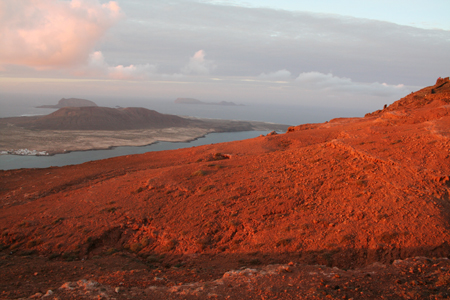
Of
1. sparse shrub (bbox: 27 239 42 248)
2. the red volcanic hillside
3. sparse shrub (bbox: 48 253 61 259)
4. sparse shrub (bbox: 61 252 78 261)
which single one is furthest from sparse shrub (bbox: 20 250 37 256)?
sparse shrub (bbox: 61 252 78 261)

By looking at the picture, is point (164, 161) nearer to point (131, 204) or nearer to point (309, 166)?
point (131, 204)

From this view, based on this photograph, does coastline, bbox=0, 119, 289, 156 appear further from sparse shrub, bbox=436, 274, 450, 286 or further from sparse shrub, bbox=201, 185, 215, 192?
sparse shrub, bbox=436, 274, 450, 286

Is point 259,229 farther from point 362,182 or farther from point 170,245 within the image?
point 362,182

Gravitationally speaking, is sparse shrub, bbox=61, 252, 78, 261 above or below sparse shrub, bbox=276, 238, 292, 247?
below

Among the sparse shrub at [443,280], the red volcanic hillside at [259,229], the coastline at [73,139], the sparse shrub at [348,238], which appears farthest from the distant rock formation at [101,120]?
the sparse shrub at [443,280]

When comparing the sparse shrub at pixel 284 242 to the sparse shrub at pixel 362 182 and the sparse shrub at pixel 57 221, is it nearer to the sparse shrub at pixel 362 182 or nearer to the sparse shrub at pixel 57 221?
the sparse shrub at pixel 362 182

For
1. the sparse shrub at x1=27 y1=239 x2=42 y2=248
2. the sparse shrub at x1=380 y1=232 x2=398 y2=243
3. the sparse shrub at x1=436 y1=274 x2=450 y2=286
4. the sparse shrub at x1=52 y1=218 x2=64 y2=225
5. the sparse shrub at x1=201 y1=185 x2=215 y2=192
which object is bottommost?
the sparse shrub at x1=27 y1=239 x2=42 y2=248

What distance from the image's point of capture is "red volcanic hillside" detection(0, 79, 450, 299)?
22.0ft

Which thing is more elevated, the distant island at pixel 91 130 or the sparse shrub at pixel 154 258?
the distant island at pixel 91 130

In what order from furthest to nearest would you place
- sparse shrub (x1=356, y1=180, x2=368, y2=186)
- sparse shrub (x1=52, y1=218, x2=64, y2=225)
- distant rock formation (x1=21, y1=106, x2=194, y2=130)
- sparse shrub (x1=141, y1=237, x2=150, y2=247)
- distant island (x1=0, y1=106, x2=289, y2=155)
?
distant rock formation (x1=21, y1=106, x2=194, y2=130), distant island (x1=0, y1=106, x2=289, y2=155), sparse shrub (x1=52, y1=218, x2=64, y2=225), sparse shrub (x1=356, y1=180, x2=368, y2=186), sparse shrub (x1=141, y1=237, x2=150, y2=247)

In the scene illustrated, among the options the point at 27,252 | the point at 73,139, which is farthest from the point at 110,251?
the point at 73,139

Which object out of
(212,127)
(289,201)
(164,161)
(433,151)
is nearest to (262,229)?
(289,201)

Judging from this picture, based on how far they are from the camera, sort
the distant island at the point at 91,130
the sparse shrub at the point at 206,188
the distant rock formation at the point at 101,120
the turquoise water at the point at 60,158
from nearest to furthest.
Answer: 1. the sparse shrub at the point at 206,188
2. the turquoise water at the point at 60,158
3. the distant island at the point at 91,130
4. the distant rock formation at the point at 101,120

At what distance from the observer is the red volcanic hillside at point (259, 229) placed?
670 centimetres
